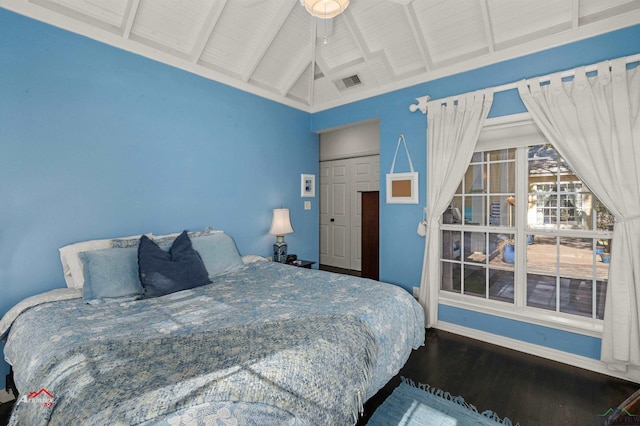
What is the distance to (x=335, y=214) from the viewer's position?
560cm

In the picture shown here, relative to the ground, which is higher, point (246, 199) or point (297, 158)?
point (297, 158)

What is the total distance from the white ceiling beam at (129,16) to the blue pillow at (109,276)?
1.89 metres

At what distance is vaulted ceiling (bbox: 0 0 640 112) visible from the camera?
2.32 metres

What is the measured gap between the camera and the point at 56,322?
1.58 meters

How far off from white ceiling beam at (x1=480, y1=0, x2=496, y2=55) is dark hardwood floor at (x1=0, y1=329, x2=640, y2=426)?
2822 mm

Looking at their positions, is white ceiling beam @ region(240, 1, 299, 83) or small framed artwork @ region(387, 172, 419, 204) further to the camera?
small framed artwork @ region(387, 172, 419, 204)

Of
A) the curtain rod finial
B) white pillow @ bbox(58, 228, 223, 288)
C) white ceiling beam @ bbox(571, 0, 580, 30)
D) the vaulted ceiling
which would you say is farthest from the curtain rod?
white pillow @ bbox(58, 228, 223, 288)

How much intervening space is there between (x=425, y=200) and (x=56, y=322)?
10.5 feet

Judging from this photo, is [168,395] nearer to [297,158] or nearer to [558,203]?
[558,203]

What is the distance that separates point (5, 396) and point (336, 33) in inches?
166

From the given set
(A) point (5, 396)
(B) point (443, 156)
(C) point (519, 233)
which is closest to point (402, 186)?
(B) point (443, 156)

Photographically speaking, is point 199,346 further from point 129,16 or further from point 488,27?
point 488,27

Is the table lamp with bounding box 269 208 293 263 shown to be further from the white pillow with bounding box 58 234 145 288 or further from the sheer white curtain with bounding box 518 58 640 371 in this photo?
the sheer white curtain with bounding box 518 58 640 371

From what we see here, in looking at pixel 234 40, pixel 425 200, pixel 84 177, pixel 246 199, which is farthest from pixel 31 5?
pixel 425 200
